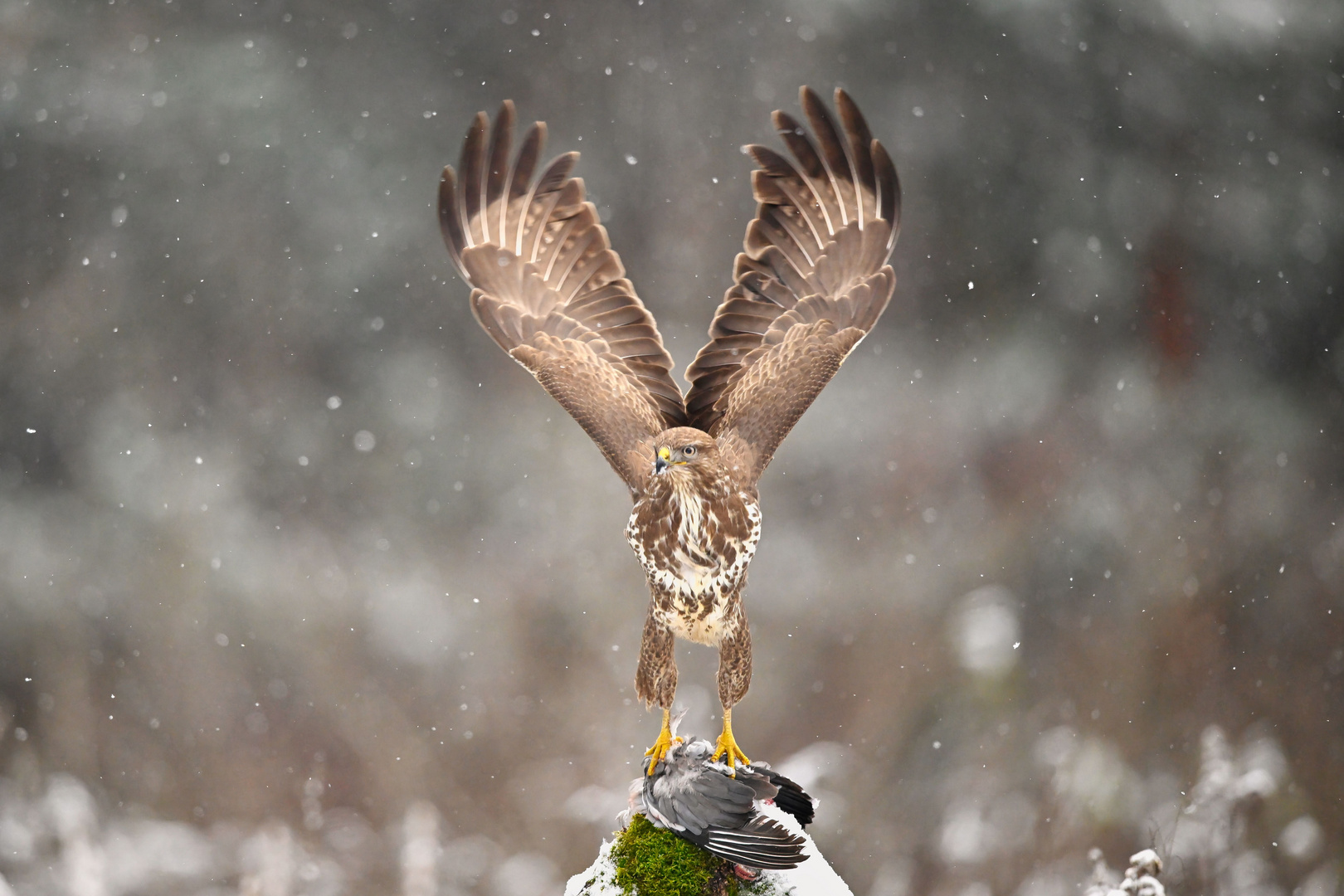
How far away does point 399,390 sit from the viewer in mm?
4707

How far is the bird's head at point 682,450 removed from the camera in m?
1.97

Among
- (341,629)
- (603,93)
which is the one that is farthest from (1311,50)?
(341,629)

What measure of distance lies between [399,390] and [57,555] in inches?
70.1

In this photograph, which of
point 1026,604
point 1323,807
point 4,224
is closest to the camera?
point 4,224

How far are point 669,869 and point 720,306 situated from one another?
55.9 inches

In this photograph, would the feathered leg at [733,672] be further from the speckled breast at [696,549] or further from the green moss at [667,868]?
the green moss at [667,868]

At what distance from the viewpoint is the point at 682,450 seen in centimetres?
201

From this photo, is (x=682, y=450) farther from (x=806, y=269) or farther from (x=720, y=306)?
(x=806, y=269)

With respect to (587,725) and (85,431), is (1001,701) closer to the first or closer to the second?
(587,725)

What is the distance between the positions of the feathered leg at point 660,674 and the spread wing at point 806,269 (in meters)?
0.54

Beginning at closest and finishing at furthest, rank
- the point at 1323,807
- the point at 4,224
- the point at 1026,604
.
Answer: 1. the point at 4,224
2. the point at 1026,604
3. the point at 1323,807

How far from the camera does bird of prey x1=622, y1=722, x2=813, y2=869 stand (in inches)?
75.8

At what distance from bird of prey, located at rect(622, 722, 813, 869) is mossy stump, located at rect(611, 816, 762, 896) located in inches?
1.3

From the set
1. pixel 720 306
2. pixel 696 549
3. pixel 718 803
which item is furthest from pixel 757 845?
pixel 720 306
